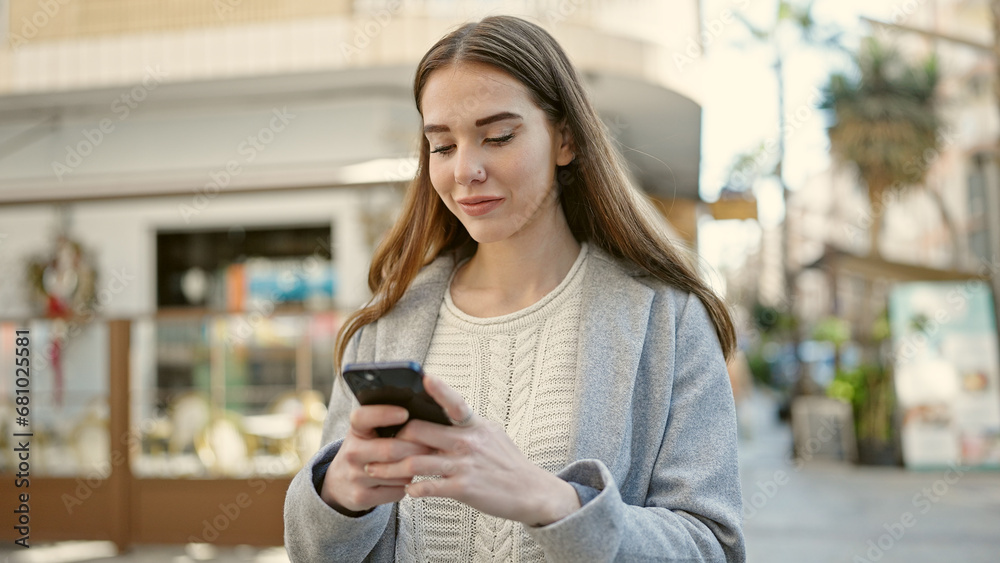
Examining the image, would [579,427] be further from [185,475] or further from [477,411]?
[185,475]

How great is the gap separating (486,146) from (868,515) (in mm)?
7369

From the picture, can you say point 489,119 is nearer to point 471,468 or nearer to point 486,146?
point 486,146

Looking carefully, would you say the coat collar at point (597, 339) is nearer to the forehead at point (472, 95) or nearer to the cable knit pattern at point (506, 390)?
the cable knit pattern at point (506, 390)

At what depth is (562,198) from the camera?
6.25ft

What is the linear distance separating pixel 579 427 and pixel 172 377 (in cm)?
608

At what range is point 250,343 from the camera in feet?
23.8

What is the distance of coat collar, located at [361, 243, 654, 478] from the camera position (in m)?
1.57

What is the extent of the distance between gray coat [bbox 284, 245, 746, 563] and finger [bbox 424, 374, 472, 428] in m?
0.26

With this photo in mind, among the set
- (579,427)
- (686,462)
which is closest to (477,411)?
Answer: (579,427)

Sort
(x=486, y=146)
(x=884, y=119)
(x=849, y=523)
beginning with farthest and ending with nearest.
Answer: (x=884, y=119)
(x=849, y=523)
(x=486, y=146)

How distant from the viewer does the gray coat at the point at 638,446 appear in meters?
1.44

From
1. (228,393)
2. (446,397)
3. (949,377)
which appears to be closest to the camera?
(446,397)

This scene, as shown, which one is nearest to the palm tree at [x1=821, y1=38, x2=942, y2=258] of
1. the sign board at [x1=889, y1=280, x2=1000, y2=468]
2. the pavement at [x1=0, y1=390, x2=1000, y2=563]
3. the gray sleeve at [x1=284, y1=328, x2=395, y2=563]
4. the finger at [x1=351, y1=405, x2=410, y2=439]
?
the sign board at [x1=889, y1=280, x2=1000, y2=468]

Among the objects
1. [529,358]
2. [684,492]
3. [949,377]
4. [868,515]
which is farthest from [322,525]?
[949,377]
